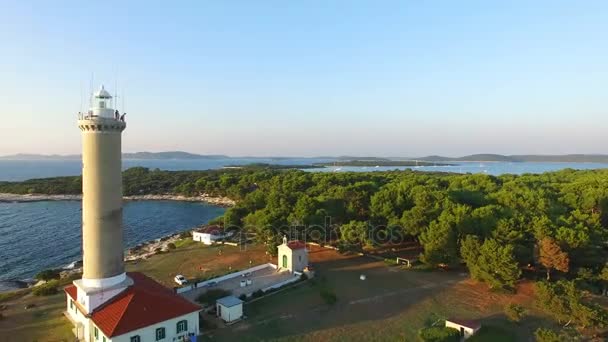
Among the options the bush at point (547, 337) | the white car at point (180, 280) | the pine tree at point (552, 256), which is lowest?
the white car at point (180, 280)

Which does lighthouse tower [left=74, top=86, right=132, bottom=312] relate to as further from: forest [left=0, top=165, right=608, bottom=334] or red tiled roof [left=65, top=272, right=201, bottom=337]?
forest [left=0, top=165, right=608, bottom=334]

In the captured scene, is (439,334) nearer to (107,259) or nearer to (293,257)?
(293,257)

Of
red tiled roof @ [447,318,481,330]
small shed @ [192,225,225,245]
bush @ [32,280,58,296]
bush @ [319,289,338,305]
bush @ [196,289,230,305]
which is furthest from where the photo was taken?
small shed @ [192,225,225,245]

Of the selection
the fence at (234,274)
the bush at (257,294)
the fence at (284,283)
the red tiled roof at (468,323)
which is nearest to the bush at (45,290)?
the fence at (234,274)

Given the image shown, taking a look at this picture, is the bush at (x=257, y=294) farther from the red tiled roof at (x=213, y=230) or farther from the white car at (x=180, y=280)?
the red tiled roof at (x=213, y=230)

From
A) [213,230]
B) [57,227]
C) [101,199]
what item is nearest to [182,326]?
[101,199]

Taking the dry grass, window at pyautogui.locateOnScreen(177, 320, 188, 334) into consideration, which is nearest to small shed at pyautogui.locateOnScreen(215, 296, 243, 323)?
window at pyautogui.locateOnScreen(177, 320, 188, 334)
